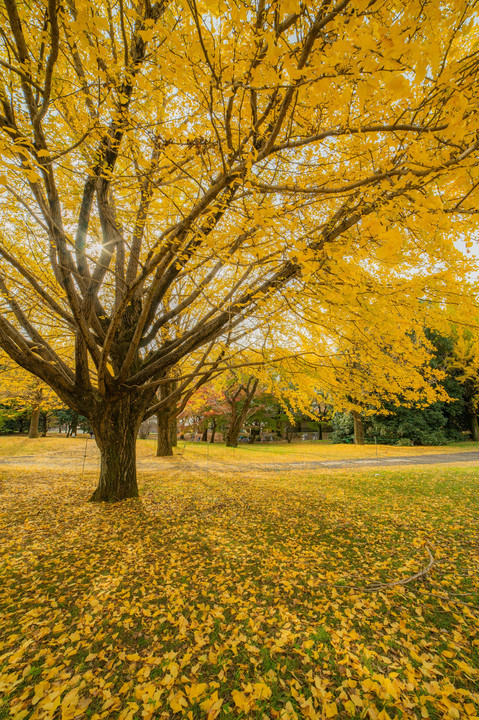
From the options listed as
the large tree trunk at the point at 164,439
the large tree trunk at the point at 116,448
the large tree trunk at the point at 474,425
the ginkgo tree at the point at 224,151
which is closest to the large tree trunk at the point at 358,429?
the large tree trunk at the point at 474,425

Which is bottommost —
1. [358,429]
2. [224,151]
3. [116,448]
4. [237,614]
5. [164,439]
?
[237,614]

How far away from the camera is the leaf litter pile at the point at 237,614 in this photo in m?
1.81

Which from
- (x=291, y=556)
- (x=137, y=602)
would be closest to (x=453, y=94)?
(x=291, y=556)

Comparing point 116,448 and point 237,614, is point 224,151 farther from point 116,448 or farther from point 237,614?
point 116,448

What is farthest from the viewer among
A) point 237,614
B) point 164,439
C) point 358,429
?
point 358,429

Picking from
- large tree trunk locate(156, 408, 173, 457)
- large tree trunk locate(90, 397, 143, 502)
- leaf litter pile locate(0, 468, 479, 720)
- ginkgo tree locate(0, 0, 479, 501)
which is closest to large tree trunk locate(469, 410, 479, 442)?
leaf litter pile locate(0, 468, 479, 720)

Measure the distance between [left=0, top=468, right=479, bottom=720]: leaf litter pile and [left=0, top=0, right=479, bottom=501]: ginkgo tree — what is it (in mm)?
2193

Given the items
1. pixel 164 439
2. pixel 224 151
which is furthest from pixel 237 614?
pixel 164 439

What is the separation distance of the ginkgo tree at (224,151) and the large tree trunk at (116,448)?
0.03 m

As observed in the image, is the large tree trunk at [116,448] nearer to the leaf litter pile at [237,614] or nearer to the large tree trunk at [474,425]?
the leaf litter pile at [237,614]

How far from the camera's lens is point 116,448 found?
5.49 meters

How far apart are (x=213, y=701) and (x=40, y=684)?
3.58ft

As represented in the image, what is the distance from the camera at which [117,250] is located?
223 inches

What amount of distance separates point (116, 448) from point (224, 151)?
493 centimetres
